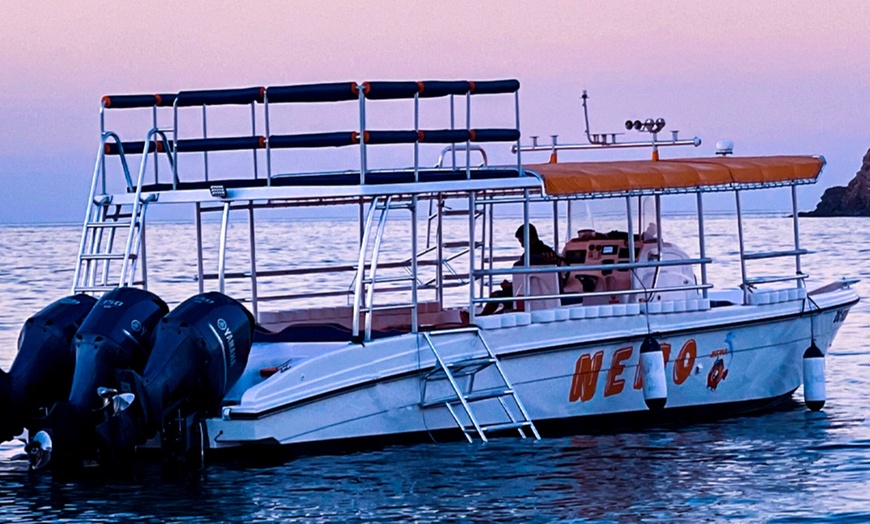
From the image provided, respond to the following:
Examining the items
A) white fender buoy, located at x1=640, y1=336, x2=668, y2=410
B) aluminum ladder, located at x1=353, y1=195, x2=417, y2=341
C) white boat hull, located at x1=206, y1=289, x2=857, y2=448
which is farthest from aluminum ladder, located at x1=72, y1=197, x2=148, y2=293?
white fender buoy, located at x1=640, y1=336, x2=668, y2=410

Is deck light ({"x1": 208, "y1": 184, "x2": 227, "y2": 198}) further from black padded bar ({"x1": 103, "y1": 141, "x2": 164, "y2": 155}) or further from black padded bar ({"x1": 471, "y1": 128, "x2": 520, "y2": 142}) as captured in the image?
black padded bar ({"x1": 471, "y1": 128, "x2": 520, "y2": 142})

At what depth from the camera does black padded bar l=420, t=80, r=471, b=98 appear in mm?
13633

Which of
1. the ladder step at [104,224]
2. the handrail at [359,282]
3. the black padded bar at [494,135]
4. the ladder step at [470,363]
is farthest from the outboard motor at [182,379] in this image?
the black padded bar at [494,135]

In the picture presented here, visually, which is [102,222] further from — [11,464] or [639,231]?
[639,231]

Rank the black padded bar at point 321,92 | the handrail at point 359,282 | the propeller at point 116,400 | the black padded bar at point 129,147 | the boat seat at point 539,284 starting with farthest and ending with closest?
the boat seat at point 539,284
the black padded bar at point 129,147
the black padded bar at point 321,92
the handrail at point 359,282
the propeller at point 116,400

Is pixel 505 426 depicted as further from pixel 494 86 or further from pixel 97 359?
pixel 97 359

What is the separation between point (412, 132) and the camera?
44.2 ft

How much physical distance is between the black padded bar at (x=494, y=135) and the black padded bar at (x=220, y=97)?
1801 mm

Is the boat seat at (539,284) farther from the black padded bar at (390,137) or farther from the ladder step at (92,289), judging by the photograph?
the ladder step at (92,289)

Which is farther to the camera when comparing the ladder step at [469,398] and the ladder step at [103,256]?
the ladder step at [469,398]

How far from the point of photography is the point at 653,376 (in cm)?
1448

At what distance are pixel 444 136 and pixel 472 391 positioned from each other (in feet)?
6.90

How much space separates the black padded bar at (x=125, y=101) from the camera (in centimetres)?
1411

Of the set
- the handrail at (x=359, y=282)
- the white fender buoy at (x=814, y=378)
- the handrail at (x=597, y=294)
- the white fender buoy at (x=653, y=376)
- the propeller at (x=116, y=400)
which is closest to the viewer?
the propeller at (x=116, y=400)
